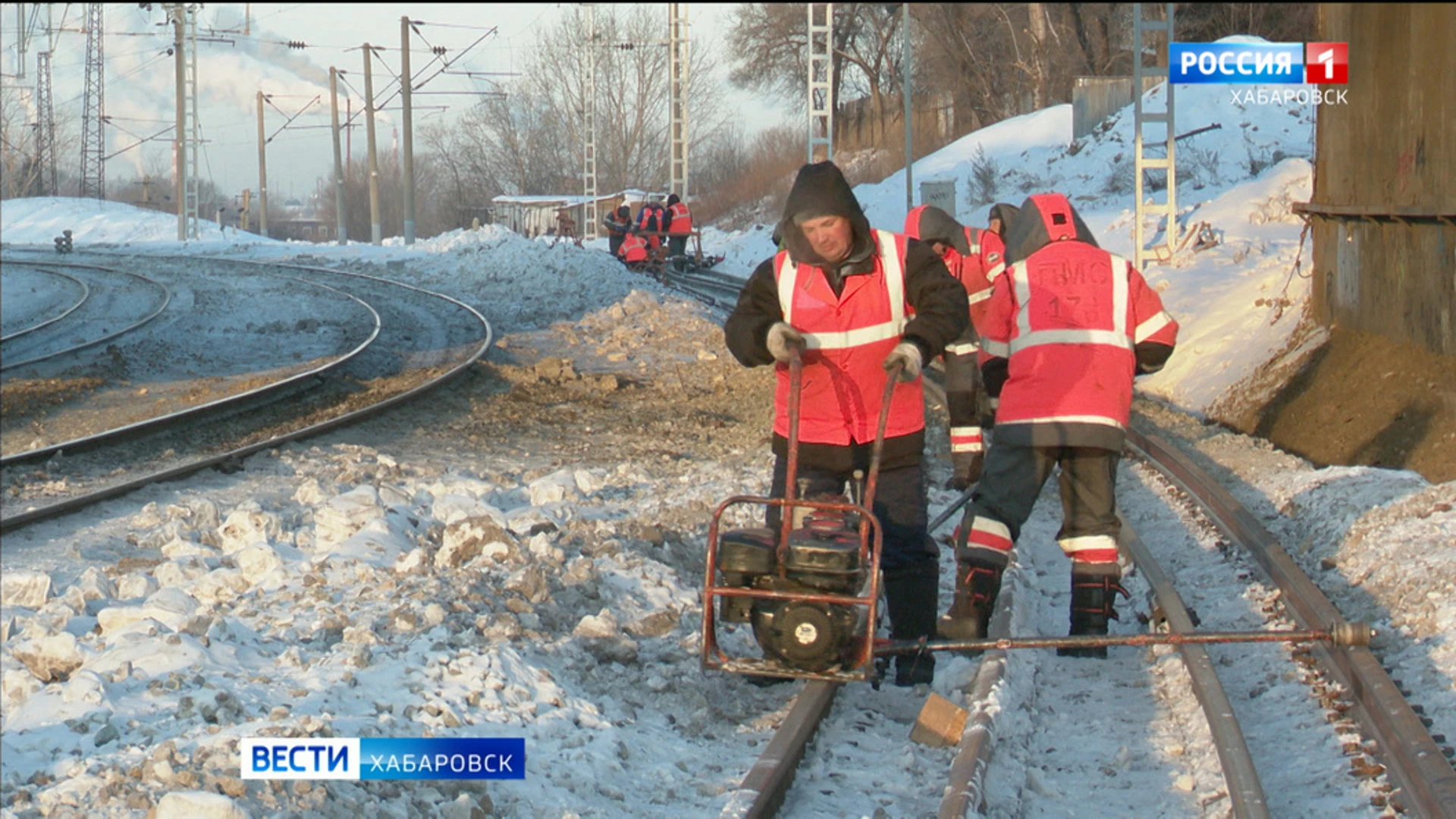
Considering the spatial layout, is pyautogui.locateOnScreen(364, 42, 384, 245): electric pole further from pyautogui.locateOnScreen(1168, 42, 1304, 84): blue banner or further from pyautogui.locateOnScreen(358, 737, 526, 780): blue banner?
pyautogui.locateOnScreen(358, 737, 526, 780): blue banner

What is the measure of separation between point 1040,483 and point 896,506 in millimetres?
848

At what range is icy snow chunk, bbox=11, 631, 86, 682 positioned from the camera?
5.53 m

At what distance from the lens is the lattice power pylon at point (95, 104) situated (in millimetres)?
64688

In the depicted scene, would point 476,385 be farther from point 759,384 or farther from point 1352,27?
point 1352,27

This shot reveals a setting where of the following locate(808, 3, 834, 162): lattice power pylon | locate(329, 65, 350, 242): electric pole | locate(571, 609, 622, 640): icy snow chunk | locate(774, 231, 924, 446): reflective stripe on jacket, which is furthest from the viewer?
locate(329, 65, 350, 242): electric pole

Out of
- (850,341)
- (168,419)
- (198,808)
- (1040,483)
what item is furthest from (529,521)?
(168,419)

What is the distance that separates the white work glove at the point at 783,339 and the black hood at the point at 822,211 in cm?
29

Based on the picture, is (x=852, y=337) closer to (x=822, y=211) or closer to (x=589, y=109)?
(x=822, y=211)

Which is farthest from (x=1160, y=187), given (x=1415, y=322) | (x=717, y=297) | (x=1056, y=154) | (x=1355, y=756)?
(x=1355, y=756)

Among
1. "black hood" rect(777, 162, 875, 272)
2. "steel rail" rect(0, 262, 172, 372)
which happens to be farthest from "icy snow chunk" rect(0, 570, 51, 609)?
"steel rail" rect(0, 262, 172, 372)

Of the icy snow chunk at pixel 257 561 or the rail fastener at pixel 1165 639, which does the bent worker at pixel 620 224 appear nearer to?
the icy snow chunk at pixel 257 561

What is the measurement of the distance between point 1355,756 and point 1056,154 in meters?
34.0

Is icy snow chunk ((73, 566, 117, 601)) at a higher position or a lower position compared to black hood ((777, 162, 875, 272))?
lower

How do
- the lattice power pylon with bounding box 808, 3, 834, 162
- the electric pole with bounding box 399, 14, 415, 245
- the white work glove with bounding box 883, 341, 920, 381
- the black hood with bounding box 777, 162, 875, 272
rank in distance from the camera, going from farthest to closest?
the electric pole with bounding box 399, 14, 415, 245, the lattice power pylon with bounding box 808, 3, 834, 162, the black hood with bounding box 777, 162, 875, 272, the white work glove with bounding box 883, 341, 920, 381
